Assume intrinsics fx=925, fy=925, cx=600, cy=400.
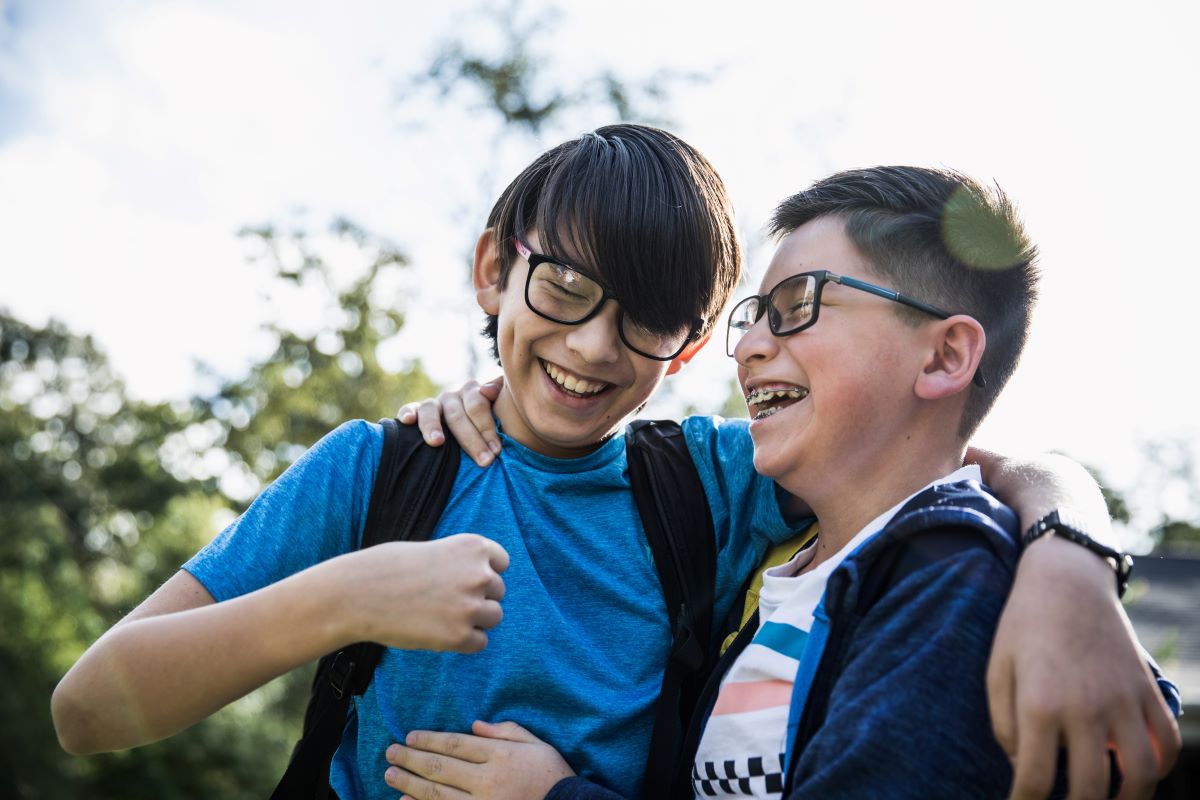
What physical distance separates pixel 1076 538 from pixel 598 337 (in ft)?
3.59

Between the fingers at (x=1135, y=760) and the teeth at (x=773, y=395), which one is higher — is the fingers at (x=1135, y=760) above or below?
below

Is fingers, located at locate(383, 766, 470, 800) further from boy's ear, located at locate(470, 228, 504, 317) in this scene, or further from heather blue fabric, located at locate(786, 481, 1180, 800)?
boy's ear, located at locate(470, 228, 504, 317)

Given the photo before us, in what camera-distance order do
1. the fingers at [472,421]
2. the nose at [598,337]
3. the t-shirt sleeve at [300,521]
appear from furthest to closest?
the fingers at [472,421] < the nose at [598,337] < the t-shirt sleeve at [300,521]

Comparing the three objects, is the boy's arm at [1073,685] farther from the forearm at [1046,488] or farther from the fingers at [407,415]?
the fingers at [407,415]

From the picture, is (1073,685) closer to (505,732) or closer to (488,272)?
(505,732)

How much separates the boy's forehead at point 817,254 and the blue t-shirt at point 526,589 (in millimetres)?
562

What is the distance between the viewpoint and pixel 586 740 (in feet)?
6.68

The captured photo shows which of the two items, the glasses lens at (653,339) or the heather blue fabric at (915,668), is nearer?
the heather blue fabric at (915,668)

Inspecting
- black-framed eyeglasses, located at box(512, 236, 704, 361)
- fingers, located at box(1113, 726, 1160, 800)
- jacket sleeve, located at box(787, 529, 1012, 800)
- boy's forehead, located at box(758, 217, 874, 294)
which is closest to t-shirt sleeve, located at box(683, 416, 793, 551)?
black-framed eyeglasses, located at box(512, 236, 704, 361)

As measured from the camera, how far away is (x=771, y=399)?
2172 millimetres

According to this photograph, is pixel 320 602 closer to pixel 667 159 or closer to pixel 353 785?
pixel 353 785

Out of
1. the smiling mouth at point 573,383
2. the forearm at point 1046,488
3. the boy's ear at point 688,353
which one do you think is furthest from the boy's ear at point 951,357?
the smiling mouth at point 573,383

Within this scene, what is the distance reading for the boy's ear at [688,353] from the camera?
244 cm

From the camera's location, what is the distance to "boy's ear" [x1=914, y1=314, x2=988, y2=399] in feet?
6.62
